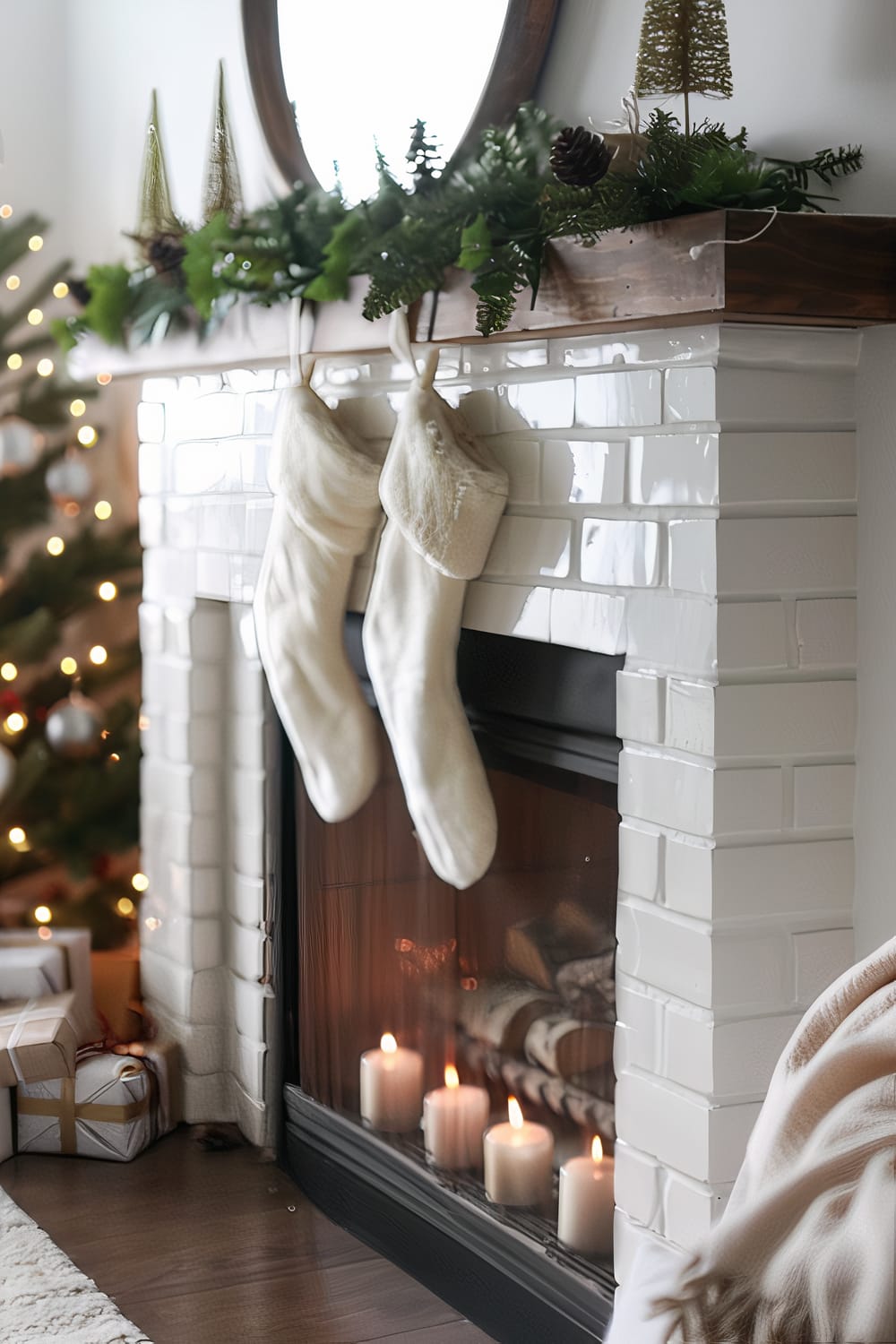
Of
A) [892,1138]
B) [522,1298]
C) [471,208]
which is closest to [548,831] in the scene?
[522,1298]

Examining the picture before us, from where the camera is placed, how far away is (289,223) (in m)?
1.84

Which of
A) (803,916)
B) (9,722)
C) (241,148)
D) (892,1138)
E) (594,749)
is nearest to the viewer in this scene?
(892,1138)

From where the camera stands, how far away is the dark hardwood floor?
188cm

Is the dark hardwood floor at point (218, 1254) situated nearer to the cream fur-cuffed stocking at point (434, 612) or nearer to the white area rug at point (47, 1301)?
the white area rug at point (47, 1301)

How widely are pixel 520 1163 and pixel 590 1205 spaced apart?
13cm

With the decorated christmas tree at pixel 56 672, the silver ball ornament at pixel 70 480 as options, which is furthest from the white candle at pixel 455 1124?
the silver ball ornament at pixel 70 480

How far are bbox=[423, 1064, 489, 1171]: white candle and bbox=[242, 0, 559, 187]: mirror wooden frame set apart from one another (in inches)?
48.7

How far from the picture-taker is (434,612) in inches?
70.1

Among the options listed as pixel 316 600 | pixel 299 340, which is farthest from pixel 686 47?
pixel 316 600

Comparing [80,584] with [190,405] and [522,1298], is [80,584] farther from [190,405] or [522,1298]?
[522,1298]

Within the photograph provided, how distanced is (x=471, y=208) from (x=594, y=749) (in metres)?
0.59

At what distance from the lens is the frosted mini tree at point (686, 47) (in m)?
1.43

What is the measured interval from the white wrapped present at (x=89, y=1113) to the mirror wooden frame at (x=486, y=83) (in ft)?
4.72

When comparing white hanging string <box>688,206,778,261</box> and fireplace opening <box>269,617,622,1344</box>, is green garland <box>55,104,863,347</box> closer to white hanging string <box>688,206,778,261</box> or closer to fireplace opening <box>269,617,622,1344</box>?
white hanging string <box>688,206,778,261</box>
